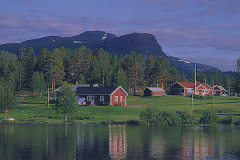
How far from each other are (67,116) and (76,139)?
26207mm

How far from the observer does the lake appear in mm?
34156

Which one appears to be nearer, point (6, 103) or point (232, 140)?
point (232, 140)

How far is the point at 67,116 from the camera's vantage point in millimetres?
70188

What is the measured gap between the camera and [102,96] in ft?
300

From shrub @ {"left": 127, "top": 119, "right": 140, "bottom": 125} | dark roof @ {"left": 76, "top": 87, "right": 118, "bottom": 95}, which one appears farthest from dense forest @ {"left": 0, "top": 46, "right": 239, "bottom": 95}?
shrub @ {"left": 127, "top": 119, "right": 140, "bottom": 125}

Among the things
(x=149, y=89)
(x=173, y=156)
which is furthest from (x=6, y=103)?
(x=149, y=89)

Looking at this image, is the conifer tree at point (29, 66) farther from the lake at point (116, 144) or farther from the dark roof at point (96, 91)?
the lake at point (116, 144)

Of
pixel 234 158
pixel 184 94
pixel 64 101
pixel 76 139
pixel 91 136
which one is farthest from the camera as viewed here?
pixel 184 94

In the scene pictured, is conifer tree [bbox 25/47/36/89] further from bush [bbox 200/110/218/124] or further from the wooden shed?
bush [bbox 200/110/218/124]

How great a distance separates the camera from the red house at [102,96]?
A: 91.1 meters

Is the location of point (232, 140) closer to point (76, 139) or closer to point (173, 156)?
point (173, 156)

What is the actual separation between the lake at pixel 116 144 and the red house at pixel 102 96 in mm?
34338

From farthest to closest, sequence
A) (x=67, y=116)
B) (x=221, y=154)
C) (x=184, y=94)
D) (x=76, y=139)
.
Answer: (x=184, y=94) → (x=67, y=116) → (x=76, y=139) → (x=221, y=154)

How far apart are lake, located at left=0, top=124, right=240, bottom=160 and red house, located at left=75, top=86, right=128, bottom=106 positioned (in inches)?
1352
